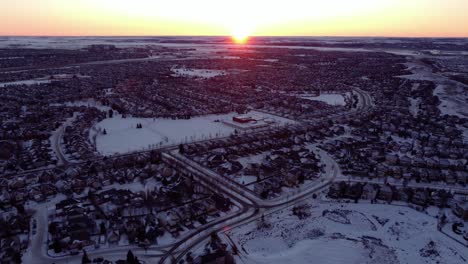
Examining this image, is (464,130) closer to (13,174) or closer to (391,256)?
Result: (391,256)

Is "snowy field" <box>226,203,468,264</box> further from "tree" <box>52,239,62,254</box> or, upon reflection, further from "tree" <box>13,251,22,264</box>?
"tree" <box>13,251,22,264</box>

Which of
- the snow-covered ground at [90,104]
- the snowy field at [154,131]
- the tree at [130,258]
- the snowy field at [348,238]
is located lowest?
the snowy field at [348,238]

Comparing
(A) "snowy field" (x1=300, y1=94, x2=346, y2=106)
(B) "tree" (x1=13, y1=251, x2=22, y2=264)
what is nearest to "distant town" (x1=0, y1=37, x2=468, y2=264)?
(B) "tree" (x1=13, y1=251, x2=22, y2=264)

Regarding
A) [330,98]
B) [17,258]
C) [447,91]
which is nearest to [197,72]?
[330,98]

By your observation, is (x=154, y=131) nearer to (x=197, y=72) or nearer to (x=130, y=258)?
(x=130, y=258)

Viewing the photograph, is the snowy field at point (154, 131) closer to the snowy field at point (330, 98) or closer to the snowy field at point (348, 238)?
the snowy field at point (330, 98)

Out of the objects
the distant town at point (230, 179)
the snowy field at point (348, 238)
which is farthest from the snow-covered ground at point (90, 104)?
the snowy field at point (348, 238)
